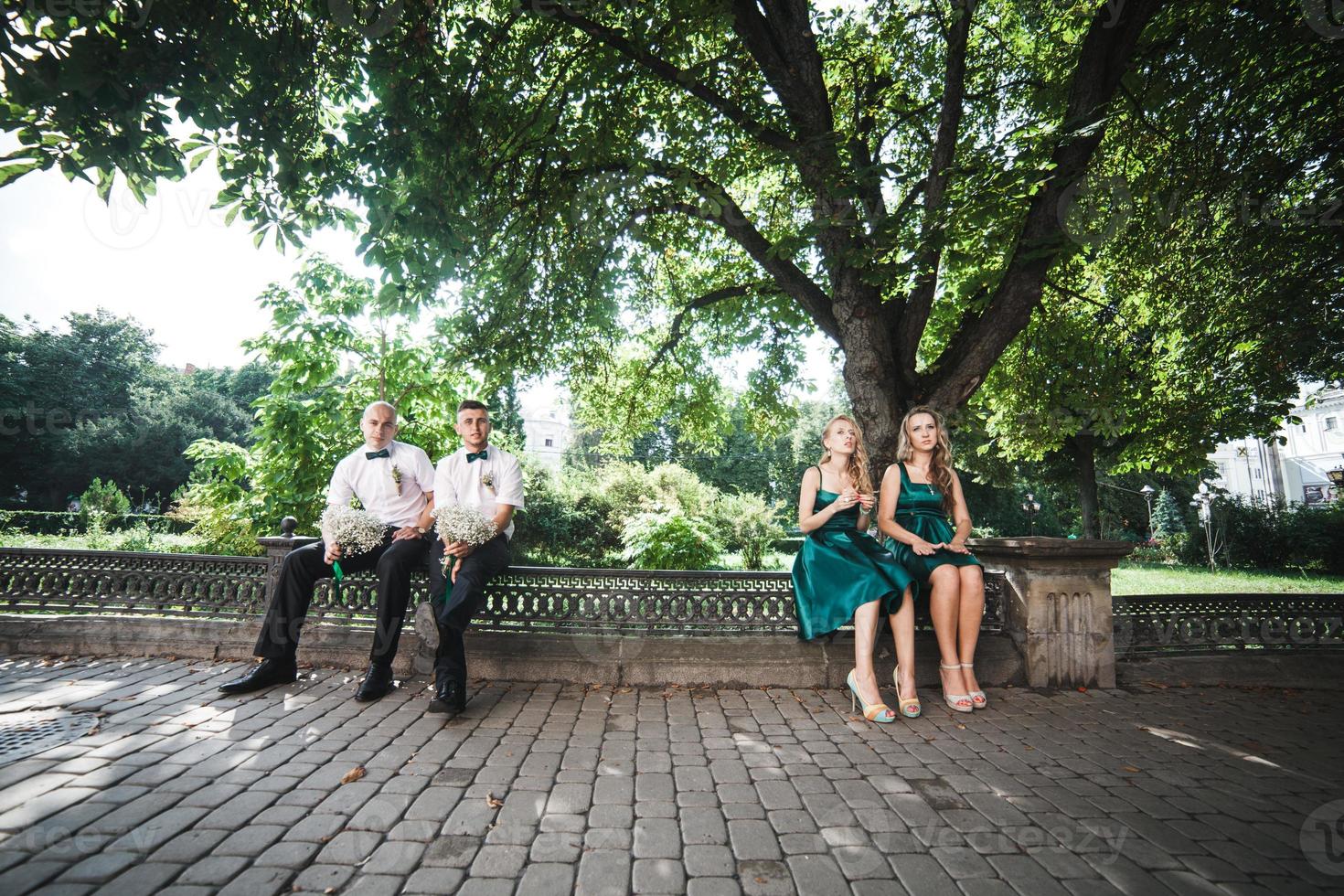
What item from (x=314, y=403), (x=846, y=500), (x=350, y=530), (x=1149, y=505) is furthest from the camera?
(x=1149, y=505)

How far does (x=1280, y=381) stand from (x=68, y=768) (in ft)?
48.1

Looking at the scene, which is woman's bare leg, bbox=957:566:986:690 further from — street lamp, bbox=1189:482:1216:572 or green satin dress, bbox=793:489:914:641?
street lamp, bbox=1189:482:1216:572

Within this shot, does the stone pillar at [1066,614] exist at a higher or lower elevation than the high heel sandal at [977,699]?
higher

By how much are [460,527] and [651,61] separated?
5.00 m

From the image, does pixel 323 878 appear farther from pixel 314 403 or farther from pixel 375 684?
pixel 314 403

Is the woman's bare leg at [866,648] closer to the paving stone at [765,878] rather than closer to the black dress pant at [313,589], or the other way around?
the paving stone at [765,878]

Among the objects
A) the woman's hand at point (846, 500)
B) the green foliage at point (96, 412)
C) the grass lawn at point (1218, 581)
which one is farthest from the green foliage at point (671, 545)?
the green foliage at point (96, 412)

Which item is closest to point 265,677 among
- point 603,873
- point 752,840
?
point 603,873

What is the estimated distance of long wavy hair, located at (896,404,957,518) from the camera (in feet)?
16.5

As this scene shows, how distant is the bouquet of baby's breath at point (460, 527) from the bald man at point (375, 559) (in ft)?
1.33

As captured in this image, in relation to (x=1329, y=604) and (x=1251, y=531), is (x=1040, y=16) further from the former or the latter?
(x=1251, y=531)

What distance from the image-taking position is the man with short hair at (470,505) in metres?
4.32

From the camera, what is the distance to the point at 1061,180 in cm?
517

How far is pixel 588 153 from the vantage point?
19.8 feet
